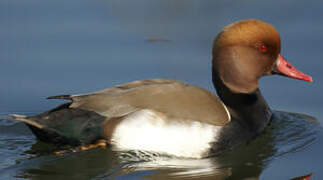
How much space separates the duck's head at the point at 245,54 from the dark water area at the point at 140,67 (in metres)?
0.53

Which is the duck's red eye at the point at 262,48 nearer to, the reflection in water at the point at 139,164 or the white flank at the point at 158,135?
the reflection in water at the point at 139,164

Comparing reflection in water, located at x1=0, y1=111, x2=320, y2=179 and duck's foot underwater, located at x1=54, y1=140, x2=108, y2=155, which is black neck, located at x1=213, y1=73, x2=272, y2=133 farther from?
duck's foot underwater, located at x1=54, y1=140, x2=108, y2=155

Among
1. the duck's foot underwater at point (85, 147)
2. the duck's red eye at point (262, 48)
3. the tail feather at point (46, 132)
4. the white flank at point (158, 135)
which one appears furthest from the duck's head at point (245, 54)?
the tail feather at point (46, 132)

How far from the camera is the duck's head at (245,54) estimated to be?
578 centimetres

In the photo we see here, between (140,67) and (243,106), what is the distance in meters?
1.32

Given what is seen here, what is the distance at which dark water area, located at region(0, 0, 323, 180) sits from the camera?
529 cm

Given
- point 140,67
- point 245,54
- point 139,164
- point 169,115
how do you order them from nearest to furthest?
point 139,164, point 169,115, point 245,54, point 140,67

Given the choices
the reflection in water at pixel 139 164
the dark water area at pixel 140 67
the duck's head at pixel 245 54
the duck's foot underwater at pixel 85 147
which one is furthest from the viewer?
the duck's head at pixel 245 54

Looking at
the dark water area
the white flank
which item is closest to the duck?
the white flank

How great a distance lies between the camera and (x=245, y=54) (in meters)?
5.87

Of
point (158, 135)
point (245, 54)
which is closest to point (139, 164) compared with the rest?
point (158, 135)

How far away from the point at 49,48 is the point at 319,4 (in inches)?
117

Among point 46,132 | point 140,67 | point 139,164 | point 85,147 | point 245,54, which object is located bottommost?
point 139,164

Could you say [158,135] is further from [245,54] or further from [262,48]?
[262,48]
